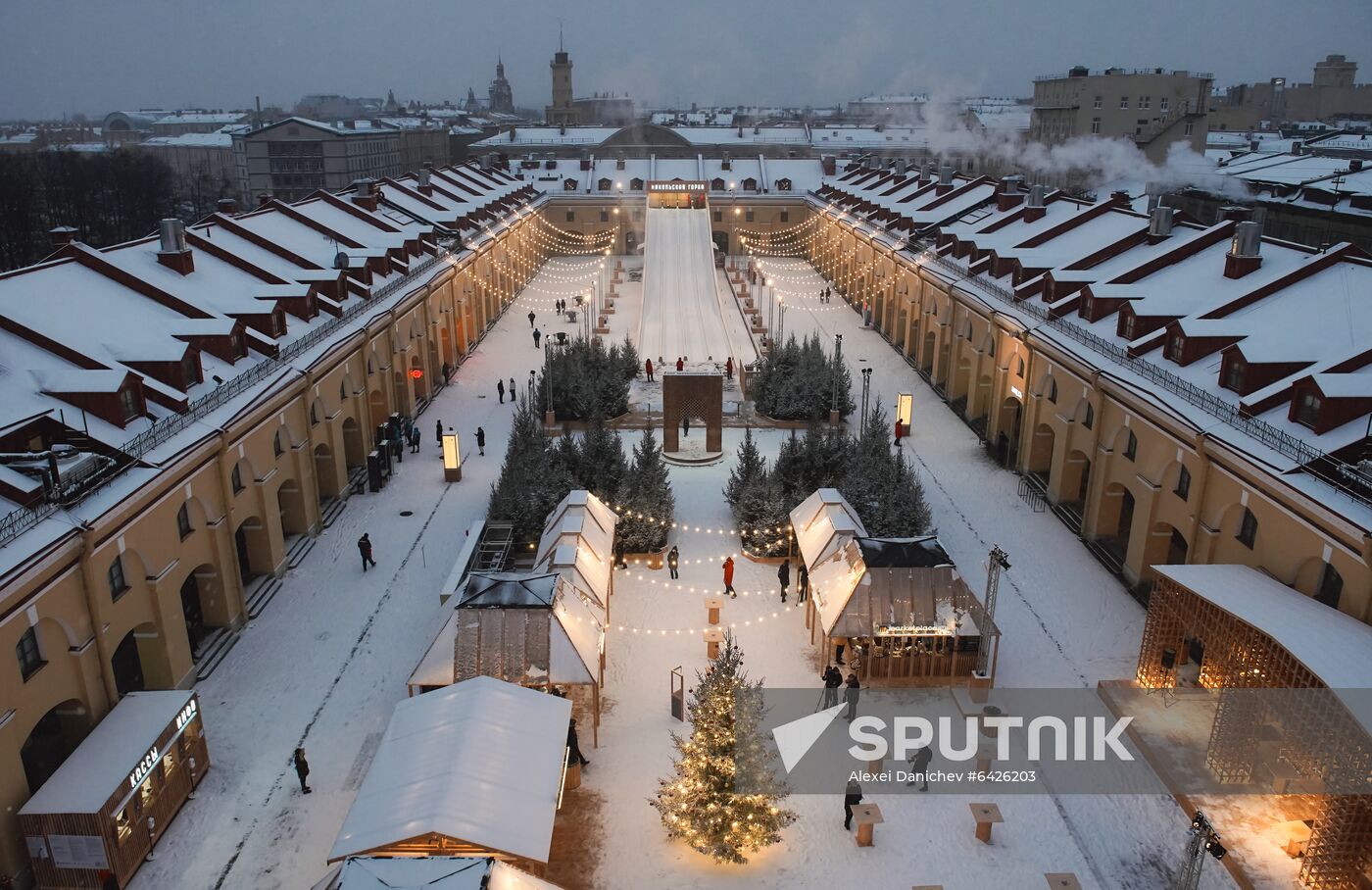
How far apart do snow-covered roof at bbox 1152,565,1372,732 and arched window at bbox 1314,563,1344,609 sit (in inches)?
12.7

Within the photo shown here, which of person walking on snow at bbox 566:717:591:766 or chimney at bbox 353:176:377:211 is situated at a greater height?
chimney at bbox 353:176:377:211

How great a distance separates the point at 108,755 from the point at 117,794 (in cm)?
106

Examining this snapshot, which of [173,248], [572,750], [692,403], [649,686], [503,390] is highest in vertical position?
[173,248]

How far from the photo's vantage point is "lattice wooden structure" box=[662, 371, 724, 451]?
35281mm

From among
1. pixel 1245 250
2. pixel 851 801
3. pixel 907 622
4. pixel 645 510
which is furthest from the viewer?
pixel 1245 250

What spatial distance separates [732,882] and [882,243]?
1673 inches

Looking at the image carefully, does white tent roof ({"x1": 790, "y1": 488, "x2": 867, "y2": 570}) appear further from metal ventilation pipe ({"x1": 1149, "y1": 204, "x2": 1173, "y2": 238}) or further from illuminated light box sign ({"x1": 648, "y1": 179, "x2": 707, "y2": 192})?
illuminated light box sign ({"x1": 648, "y1": 179, "x2": 707, "y2": 192})

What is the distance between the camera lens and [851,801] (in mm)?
16781

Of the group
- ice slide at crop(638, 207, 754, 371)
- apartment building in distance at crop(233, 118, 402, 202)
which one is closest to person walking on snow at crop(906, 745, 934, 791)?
ice slide at crop(638, 207, 754, 371)

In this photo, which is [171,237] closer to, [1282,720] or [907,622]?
[907,622]

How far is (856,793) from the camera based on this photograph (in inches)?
659

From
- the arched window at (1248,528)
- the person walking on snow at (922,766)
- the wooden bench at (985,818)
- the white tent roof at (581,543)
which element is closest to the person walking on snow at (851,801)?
the person walking on snow at (922,766)

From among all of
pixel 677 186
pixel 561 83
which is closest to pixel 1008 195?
pixel 677 186

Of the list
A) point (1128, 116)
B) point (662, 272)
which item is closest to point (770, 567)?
point (662, 272)
